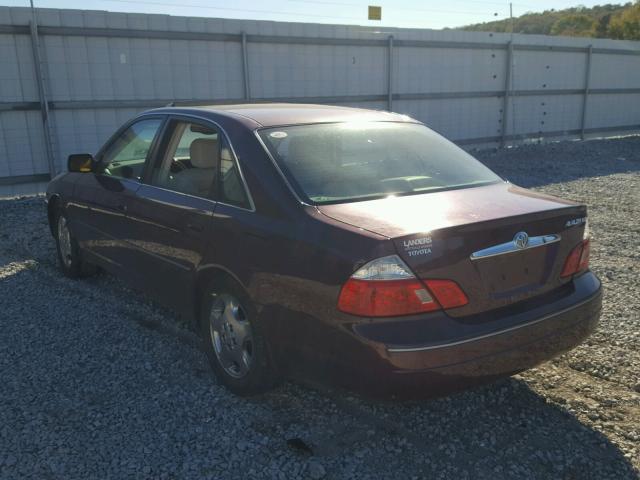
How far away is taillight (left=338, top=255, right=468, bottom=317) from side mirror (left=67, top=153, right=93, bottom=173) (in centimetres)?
314

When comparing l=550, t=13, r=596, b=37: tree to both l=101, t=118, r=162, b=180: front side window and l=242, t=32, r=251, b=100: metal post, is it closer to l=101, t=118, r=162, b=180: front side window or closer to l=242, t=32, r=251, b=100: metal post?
l=242, t=32, r=251, b=100: metal post

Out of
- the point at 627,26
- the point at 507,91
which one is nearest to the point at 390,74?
the point at 507,91

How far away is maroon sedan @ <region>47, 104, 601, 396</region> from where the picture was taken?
263cm

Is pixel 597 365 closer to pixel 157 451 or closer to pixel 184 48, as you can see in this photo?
pixel 157 451

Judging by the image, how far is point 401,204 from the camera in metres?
3.08

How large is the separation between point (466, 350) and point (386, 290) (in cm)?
45

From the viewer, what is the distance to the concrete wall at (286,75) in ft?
32.1

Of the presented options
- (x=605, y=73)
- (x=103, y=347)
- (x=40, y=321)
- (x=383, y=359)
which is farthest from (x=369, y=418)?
(x=605, y=73)

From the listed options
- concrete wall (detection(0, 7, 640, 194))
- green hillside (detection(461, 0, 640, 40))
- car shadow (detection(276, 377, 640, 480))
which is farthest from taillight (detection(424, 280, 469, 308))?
green hillside (detection(461, 0, 640, 40))

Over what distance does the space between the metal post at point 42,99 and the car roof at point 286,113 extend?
21.1 feet

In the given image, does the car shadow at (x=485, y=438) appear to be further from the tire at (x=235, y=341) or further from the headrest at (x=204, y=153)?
the headrest at (x=204, y=153)

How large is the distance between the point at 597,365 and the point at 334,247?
2.12 m

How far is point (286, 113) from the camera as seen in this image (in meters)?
3.84

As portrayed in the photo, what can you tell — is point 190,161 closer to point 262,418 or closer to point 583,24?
point 262,418
